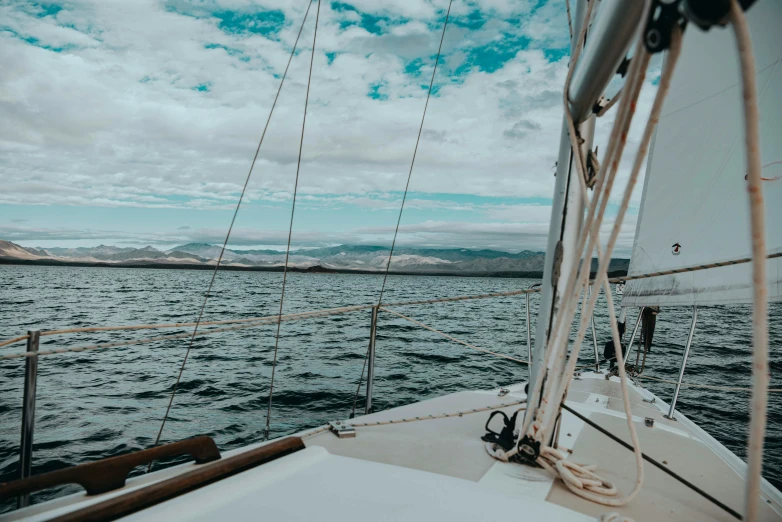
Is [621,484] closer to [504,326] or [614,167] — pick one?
[614,167]

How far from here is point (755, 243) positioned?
80cm

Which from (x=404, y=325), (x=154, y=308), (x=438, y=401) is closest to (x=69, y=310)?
(x=154, y=308)

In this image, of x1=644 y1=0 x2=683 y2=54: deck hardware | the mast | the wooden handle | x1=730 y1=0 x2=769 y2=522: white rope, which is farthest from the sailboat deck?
x1=644 y1=0 x2=683 y2=54: deck hardware

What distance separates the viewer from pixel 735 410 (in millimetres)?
7836

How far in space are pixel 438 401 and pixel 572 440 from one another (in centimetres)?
113

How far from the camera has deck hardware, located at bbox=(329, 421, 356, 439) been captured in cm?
275

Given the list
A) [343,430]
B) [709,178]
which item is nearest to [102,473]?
[343,430]

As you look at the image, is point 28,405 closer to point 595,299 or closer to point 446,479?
point 446,479

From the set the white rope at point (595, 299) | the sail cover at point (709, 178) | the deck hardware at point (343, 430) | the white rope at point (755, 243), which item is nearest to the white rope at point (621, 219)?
the white rope at point (595, 299)

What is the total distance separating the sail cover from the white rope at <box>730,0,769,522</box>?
9.88 feet

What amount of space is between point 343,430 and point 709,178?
3448 millimetres

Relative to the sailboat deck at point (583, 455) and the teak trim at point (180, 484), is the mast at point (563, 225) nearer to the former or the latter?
the sailboat deck at point (583, 455)

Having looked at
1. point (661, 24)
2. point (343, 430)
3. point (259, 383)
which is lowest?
point (259, 383)

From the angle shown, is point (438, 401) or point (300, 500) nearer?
point (300, 500)
